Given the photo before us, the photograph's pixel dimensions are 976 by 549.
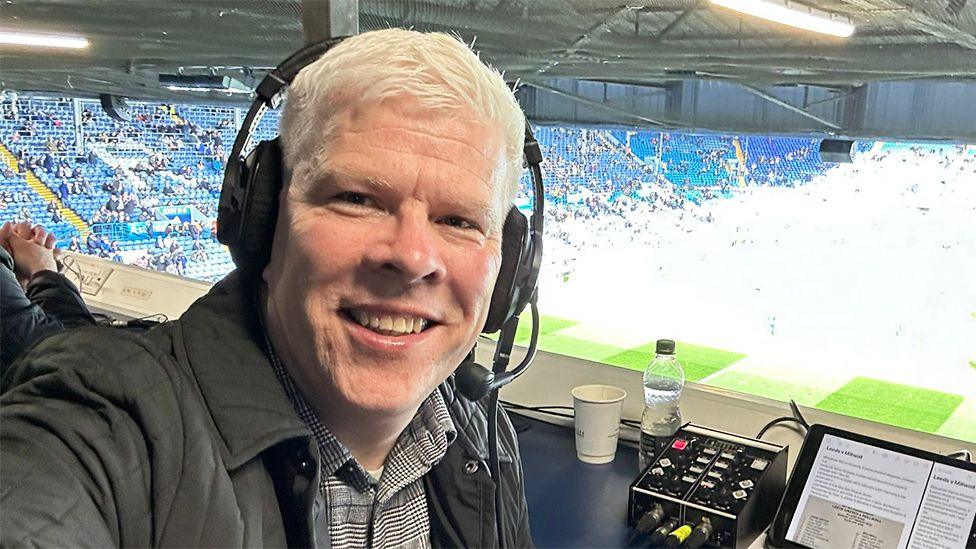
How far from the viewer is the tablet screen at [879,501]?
0.88 metres

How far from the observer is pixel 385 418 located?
27.5 inches

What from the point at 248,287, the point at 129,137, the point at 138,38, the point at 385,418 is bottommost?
the point at 129,137

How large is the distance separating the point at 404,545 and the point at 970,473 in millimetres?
727

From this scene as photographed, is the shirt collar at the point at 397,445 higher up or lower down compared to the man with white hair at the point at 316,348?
lower down

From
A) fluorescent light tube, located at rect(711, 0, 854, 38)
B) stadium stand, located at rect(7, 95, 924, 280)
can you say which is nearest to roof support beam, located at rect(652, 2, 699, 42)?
fluorescent light tube, located at rect(711, 0, 854, 38)

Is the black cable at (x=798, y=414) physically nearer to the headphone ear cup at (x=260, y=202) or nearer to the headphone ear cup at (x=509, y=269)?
the headphone ear cup at (x=509, y=269)

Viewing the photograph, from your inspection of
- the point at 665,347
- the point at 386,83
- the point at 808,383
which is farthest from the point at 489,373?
the point at 808,383

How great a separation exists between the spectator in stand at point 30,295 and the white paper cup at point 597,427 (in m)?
1.00

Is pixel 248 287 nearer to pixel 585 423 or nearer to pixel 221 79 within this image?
pixel 585 423

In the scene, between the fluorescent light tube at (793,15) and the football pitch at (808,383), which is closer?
the fluorescent light tube at (793,15)

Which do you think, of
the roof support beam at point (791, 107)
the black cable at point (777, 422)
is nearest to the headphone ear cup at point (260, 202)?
the black cable at point (777, 422)

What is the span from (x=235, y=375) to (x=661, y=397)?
2.79ft

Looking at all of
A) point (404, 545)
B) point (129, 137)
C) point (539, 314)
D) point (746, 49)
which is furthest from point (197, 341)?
point (129, 137)

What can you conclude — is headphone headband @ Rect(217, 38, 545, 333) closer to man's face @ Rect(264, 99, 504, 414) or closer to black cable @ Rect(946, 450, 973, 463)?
man's face @ Rect(264, 99, 504, 414)
